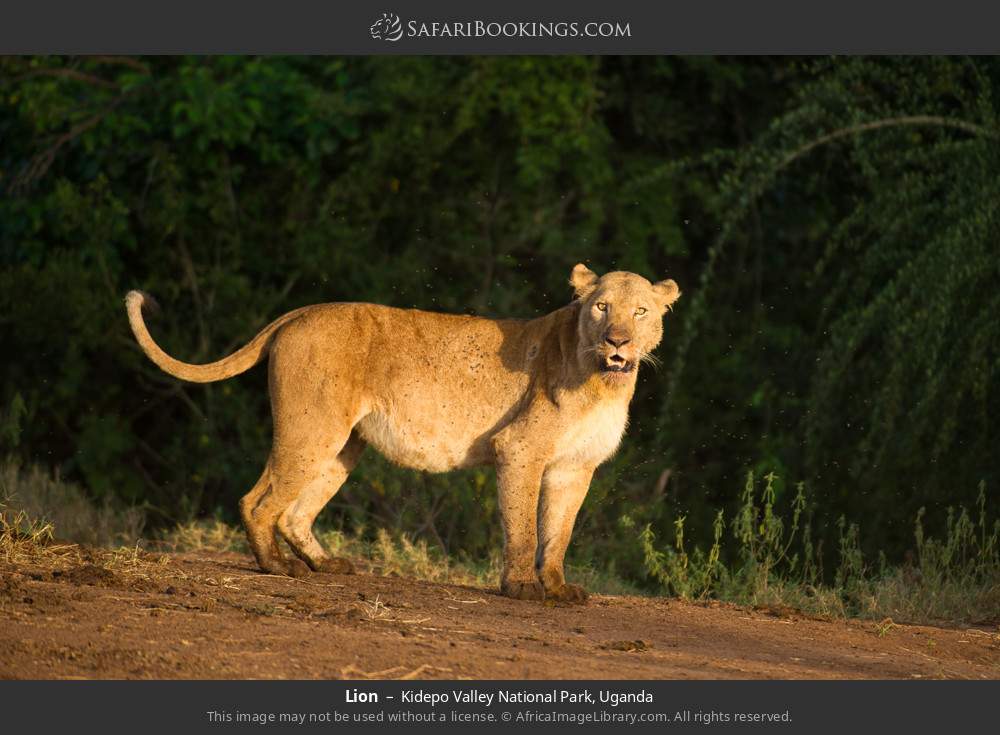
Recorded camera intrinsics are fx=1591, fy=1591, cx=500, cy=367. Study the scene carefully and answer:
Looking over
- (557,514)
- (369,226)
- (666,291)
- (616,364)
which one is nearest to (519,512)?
(557,514)

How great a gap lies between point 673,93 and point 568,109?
1.83 meters

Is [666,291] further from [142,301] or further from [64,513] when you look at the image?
[64,513]

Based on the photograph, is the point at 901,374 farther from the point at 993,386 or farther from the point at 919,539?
the point at 919,539

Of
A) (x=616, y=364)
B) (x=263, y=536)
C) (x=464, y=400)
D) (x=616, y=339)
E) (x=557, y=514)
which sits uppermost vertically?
(x=616, y=339)

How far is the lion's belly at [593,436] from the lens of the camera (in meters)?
7.26

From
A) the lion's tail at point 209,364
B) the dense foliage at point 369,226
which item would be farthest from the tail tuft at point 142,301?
the dense foliage at point 369,226

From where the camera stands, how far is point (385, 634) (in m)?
5.84

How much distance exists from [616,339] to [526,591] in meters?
1.23

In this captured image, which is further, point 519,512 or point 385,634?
point 519,512

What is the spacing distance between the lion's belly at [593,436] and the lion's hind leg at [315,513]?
111 centimetres

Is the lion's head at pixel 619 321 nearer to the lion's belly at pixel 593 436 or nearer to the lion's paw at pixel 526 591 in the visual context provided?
the lion's belly at pixel 593 436

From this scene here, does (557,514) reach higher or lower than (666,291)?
lower

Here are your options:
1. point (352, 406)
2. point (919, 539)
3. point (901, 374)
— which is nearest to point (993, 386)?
point (901, 374)

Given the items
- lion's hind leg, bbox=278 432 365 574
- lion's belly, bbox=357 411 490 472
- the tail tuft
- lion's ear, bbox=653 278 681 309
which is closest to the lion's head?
lion's ear, bbox=653 278 681 309
